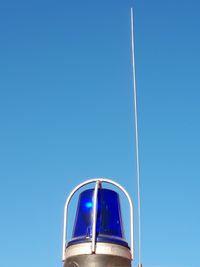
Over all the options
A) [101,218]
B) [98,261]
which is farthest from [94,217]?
[98,261]

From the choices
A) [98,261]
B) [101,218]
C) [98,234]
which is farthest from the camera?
[101,218]

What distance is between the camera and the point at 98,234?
20.7ft

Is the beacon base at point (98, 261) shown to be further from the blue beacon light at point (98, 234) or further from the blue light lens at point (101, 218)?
the blue light lens at point (101, 218)

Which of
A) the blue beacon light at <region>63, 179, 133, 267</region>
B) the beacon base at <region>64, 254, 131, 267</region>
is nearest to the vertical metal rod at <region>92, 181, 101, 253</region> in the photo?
the blue beacon light at <region>63, 179, 133, 267</region>

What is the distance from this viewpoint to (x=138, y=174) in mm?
6359

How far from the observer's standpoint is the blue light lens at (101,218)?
6.38m

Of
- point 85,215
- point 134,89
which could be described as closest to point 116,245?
point 85,215

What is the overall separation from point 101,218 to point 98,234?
27cm

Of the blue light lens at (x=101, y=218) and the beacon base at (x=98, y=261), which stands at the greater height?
the blue light lens at (x=101, y=218)

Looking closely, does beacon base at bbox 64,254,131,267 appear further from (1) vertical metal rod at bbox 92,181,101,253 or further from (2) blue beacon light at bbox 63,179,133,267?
(1) vertical metal rod at bbox 92,181,101,253

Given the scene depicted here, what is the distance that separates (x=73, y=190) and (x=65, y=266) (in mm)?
1067

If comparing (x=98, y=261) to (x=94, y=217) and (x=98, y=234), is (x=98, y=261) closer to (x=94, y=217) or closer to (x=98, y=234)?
(x=98, y=234)

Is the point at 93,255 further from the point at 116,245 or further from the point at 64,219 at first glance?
the point at 64,219

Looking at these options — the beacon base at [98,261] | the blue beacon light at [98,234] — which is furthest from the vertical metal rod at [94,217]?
the beacon base at [98,261]
